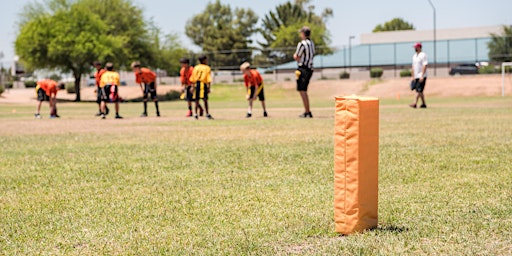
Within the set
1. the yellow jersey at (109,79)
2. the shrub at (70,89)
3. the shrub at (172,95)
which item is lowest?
the shrub at (172,95)

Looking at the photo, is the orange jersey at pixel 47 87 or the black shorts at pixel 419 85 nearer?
the black shorts at pixel 419 85

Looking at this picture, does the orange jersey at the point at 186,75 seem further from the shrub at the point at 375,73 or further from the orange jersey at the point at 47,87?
the shrub at the point at 375,73

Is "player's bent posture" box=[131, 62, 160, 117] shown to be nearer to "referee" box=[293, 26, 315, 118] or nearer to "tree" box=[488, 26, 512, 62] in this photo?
"referee" box=[293, 26, 315, 118]

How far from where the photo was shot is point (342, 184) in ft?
15.9

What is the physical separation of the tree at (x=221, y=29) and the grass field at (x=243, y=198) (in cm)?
9843

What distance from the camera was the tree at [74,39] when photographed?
5853cm

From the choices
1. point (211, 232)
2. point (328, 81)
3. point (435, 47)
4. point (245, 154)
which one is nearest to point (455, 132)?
point (245, 154)

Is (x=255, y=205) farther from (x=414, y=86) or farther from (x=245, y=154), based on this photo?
(x=414, y=86)

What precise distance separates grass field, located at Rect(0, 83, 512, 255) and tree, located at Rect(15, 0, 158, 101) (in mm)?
47810

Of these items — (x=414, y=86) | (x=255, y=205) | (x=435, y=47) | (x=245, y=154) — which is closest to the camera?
(x=255, y=205)

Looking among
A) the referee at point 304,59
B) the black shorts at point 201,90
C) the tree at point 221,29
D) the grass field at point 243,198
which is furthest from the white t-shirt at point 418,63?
the tree at point 221,29

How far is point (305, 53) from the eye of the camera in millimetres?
19375

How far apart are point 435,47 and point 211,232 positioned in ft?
211

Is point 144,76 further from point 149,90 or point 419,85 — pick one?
point 419,85
